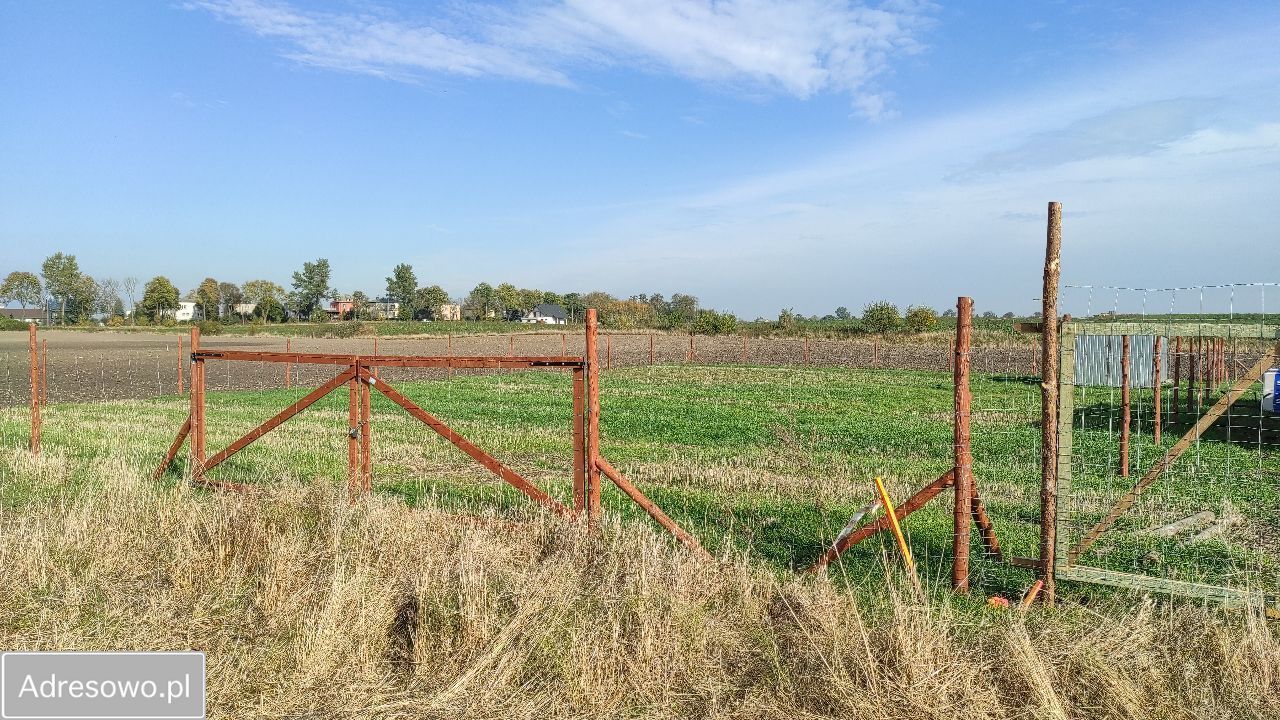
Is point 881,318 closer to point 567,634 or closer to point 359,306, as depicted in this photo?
point 567,634

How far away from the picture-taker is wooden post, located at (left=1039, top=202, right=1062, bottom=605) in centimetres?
545

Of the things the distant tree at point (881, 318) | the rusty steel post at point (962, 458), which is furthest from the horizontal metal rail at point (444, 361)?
the distant tree at point (881, 318)

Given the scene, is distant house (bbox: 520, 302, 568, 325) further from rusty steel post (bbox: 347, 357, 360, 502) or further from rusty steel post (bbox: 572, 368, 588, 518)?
rusty steel post (bbox: 572, 368, 588, 518)

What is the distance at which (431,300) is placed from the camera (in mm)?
131625

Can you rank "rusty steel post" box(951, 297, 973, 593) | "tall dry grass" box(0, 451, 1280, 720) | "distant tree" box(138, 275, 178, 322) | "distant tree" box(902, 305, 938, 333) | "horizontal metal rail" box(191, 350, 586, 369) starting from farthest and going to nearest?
"distant tree" box(138, 275, 178, 322)
"distant tree" box(902, 305, 938, 333)
"horizontal metal rail" box(191, 350, 586, 369)
"rusty steel post" box(951, 297, 973, 593)
"tall dry grass" box(0, 451, 1280, 720)

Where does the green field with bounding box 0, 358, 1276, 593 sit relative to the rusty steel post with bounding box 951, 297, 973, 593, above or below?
below

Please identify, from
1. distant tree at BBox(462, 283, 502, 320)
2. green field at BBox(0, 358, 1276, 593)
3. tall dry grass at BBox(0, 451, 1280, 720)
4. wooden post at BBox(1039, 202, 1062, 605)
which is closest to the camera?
tall dry grass at BBox(0, 451, 1280, 720)

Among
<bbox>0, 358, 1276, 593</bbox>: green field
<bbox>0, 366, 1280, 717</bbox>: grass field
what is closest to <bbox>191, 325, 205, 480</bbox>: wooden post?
<bbox>0, 358, 1276, 593</bbox>: green field

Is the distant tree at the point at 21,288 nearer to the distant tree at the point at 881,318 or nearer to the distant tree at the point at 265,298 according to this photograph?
the distant tree at the point at 265,298

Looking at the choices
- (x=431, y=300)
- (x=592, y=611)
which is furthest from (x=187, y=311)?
(x=592, y=611)

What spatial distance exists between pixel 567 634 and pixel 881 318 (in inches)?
2167

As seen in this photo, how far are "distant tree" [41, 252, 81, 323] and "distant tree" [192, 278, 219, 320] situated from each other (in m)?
15.6

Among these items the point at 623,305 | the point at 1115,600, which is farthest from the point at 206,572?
the point at 623,305

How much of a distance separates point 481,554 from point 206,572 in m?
1.91
